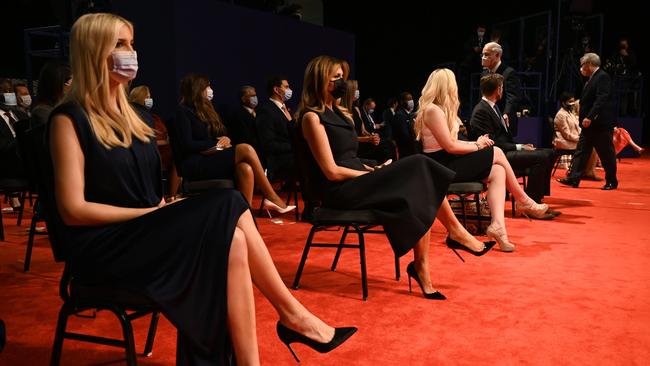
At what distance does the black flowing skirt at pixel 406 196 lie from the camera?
2.97m

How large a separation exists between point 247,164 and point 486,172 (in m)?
1.98

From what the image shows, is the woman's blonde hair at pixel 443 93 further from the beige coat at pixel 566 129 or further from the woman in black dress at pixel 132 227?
the beige coat at pixel 566 129

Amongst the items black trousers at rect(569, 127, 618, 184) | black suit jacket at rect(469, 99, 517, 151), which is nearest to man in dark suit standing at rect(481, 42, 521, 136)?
black suit jacket at rect(469, 99, 517, 151)

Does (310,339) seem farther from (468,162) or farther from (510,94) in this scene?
(510,94)

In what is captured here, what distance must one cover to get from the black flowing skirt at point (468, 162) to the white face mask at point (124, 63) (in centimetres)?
275

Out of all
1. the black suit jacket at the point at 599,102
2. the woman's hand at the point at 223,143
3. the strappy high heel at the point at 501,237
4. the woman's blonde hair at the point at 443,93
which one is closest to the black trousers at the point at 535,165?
the strappy high heel at the point at 501,237

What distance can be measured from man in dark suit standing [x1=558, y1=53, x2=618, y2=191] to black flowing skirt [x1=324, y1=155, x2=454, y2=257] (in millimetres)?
5045

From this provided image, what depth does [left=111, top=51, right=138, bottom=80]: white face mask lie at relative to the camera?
2.02 metres

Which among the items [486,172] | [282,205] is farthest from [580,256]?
[282,205]

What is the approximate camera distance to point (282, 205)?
5.64m

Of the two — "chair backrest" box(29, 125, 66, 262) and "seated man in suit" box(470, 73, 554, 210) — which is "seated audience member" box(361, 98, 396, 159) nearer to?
"seated man in suit" box(470, 73, 554, 210)

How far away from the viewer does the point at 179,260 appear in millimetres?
1853

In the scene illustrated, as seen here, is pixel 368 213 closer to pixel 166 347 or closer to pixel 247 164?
pixel 166 347

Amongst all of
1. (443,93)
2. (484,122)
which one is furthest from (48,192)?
(484,122)
